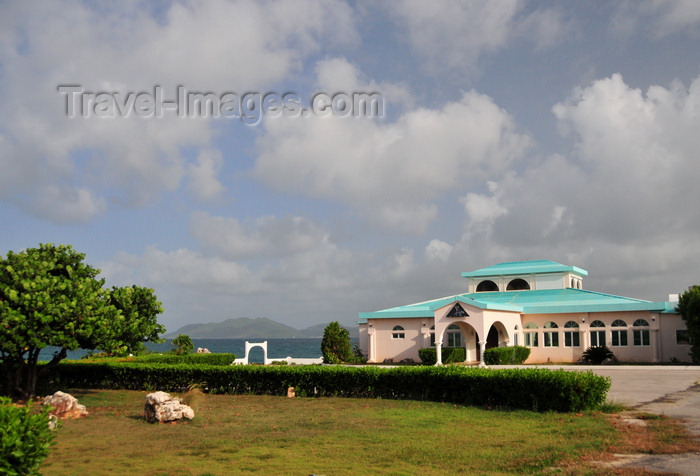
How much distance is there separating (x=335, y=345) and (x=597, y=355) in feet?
51.1

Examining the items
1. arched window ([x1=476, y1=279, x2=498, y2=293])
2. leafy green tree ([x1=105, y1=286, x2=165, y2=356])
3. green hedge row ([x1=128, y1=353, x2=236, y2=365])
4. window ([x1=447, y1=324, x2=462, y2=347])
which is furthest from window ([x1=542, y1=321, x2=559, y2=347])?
leafy green tree ([x1=105, y1=286, x2=165, y2=356])

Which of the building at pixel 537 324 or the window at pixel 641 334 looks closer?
the building at pixel 537 324

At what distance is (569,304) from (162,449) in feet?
99.7

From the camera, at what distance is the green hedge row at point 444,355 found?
35.9 metres

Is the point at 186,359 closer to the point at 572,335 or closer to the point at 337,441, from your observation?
the point at 337,441

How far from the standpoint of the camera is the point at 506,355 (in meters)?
35.1

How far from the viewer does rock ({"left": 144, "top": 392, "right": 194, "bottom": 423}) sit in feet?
51.4

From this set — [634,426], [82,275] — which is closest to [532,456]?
[634,426]

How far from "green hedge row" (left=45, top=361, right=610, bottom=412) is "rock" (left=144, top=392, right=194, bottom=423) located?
617cm

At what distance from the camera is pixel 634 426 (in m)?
13.3

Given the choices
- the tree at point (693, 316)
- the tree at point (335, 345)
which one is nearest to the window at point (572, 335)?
the tree at point (693, 316)

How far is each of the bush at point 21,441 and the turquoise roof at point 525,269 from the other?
39.2m

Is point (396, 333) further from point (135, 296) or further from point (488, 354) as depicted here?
point (135, 296)

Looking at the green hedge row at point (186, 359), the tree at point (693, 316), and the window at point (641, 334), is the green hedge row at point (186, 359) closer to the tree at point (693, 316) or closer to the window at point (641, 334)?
the window at point (641, 334)
